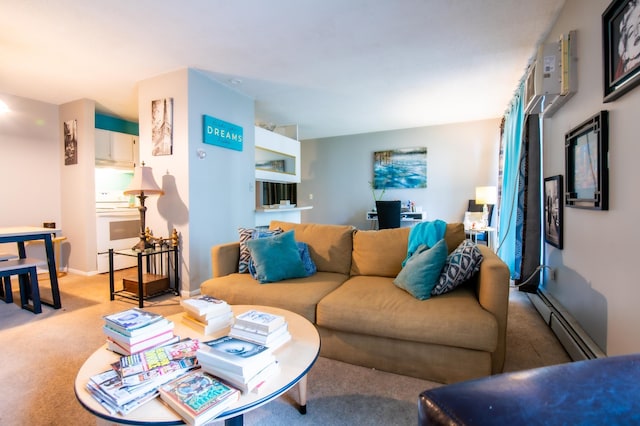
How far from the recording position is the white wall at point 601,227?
4.63 ft

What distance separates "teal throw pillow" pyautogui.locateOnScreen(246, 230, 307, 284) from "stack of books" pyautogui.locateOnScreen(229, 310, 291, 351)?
3.05 feet

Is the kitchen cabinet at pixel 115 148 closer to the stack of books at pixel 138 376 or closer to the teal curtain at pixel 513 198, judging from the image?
the stack of books at pixel 138 376

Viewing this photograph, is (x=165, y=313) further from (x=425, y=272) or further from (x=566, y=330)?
(x=566, y=330)

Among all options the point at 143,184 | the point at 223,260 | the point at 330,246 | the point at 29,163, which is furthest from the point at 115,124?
the point at 330,246

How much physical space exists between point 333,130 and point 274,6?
12.7 feet

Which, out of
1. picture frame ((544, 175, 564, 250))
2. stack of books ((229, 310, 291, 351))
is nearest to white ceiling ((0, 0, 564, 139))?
picture frame ((544, 175, 564, 250))

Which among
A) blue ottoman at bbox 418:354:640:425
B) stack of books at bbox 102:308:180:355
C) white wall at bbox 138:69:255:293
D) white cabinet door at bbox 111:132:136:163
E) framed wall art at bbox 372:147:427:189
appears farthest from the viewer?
framed wall art at bbox 372:147:427:189

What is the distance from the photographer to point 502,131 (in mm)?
4836

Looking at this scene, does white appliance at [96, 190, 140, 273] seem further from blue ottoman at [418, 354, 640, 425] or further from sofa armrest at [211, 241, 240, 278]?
blue ottoman at [418, 354, 640, 425]

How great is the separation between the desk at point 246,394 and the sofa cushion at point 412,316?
35cm

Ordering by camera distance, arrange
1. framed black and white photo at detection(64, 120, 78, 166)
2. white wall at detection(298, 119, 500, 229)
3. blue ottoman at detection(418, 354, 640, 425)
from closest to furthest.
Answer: blue ottoman at detection(418, 354, 640, 425), framed black and white photo at detection(64, 120, 78, 166), white wall at detection(298, 119, 500, 229)

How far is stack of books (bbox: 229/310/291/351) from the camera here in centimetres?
117

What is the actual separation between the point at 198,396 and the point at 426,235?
176 centimetres

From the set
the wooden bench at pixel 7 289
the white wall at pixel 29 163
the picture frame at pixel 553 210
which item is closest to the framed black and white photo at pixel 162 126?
the wooden bench at pixel 7 289
